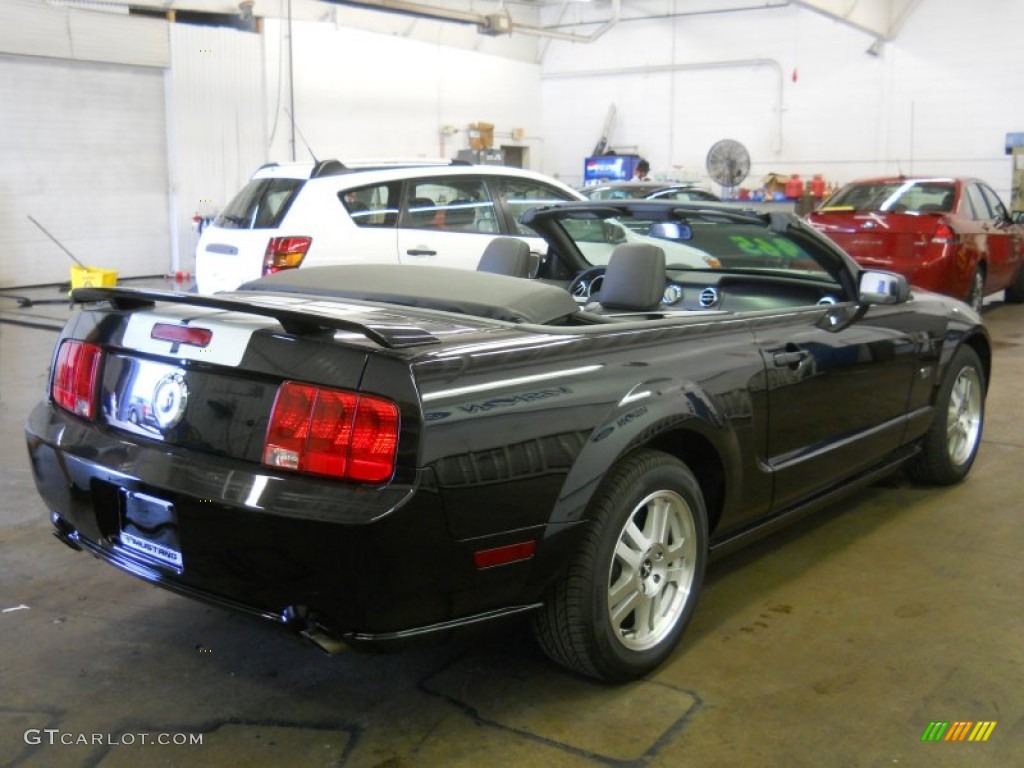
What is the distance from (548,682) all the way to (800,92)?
53.3 ft

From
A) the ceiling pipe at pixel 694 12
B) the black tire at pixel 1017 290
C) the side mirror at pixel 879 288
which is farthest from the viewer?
the ceiling pipe at pixel 694 12

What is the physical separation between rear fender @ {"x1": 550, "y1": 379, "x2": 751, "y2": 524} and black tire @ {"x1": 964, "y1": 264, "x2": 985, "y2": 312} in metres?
7.63

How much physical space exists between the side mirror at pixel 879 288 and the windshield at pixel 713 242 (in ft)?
0.59

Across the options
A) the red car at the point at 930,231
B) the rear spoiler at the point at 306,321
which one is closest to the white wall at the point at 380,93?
the red car at the point at 930,231

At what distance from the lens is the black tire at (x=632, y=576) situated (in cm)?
261

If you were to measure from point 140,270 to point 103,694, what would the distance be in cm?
1341

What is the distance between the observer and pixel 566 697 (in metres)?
2.75

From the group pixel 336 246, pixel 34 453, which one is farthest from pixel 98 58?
pixel 34 453

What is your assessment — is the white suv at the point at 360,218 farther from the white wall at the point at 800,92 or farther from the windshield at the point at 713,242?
the white wall at the point at 800,92

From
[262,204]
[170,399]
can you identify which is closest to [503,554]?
[170,399]

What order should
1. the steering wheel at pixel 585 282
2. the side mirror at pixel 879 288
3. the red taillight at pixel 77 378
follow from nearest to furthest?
the red taillight at pixel 77 378 → the side mirror at pixel 879 288 → the steering wheel at pixel 585 282

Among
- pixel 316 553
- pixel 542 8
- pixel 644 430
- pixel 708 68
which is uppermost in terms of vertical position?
pixel 542 8

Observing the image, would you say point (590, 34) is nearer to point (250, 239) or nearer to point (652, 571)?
point (250, 239)

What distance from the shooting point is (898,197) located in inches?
392
